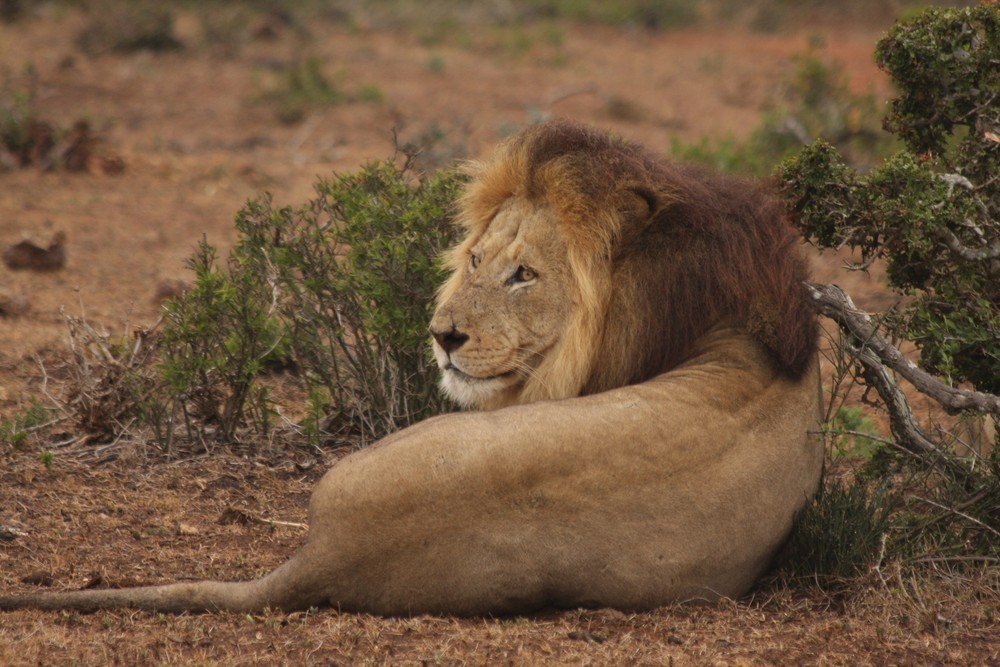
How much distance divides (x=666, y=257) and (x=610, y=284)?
0.20 metres

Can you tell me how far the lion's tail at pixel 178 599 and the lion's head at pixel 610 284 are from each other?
93 cm

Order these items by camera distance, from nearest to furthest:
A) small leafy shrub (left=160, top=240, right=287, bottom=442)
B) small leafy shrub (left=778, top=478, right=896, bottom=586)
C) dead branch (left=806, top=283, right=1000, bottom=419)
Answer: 1. dead branch (left=806, top=283, right=1000, bottom=419)
2. small leafy shrub (left=778, top=478, right=896, bottom=586)
3. small leafy shrub (left=160, top=240, right=287, bottom=442)

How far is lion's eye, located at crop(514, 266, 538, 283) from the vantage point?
4.24 meters

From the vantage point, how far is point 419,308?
17.6 feet

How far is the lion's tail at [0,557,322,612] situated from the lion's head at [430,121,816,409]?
3.05 ft

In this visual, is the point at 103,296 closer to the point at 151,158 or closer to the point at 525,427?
the point at 151,158

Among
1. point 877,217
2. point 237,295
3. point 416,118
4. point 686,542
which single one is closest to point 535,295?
point 686,542

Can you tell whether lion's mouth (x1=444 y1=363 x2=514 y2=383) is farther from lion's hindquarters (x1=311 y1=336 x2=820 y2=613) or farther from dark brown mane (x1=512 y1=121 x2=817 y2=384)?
lion's hindquarters (x1=311 y1=336 x2=820 y2=613)

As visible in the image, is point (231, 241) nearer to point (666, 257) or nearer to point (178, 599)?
point (666, 257)

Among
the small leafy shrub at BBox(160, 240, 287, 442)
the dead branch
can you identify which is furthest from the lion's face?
the small leafy shrub at BBox(160, 240, 287, 442)

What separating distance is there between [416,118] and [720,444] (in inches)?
382

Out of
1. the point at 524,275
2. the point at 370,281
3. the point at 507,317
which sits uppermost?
the point at 524,275

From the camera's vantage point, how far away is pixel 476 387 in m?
4.24

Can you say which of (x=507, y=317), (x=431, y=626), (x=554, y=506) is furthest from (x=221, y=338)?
(x=554, y=506)
